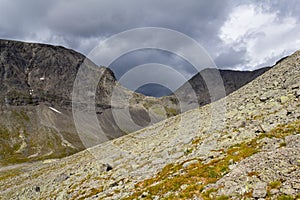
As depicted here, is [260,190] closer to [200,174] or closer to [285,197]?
[285,197]

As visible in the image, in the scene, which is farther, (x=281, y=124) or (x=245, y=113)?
(x=245, y=113)

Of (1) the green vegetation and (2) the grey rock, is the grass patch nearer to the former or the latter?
(2) the grey rock

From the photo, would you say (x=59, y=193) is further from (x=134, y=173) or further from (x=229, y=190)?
(x=229, y=190)

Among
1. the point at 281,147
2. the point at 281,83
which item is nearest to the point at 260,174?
the point at 281,147

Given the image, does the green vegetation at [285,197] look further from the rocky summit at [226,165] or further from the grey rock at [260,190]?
the grey rock at [260,190]

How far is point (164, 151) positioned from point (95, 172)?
11.8 metres

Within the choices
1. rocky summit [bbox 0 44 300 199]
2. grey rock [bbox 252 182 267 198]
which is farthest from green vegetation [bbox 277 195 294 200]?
grey rock [bbox 252 182 267 198]

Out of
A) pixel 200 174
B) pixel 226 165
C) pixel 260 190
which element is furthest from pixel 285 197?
pixel 200 174

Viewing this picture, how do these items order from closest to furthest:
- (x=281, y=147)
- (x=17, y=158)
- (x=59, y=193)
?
1. (x=281, y=147)
2. (x=59, y=193)
3. (x=17, y=158)

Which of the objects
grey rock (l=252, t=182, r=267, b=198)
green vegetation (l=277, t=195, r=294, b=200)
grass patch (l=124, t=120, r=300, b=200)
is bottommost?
green vegetation (l=277, t=195, r=294, b=200)

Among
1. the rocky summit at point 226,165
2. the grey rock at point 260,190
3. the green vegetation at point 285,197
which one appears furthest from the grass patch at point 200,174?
the green vegetation at point 285,197

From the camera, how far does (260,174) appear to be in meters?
18.2

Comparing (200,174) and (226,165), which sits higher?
(226,165)

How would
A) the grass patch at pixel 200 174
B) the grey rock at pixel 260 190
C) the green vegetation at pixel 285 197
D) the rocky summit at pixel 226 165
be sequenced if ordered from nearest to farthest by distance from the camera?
the green vegetation at pixel 285 197
the grey rock at pixel 260 190
the rocky summit at pixel 226 165
the grass patch at pixel 200 174
